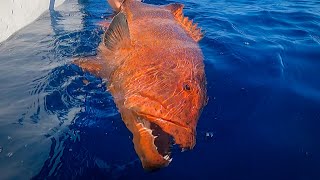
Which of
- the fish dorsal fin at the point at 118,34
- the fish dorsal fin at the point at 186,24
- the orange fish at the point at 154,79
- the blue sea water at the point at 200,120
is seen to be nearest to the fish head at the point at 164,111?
the orange fish at the point at 154,79

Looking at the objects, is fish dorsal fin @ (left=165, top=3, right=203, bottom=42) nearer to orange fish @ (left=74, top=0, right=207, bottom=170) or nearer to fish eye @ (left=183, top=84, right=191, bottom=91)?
orange fish @ (left=74, top=0, right=207, bottom=170)

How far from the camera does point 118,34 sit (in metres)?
4.31

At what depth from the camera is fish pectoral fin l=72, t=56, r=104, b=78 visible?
14.1ft

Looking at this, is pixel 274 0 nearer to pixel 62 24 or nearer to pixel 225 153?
pixel 62 24

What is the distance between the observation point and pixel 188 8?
8305mm

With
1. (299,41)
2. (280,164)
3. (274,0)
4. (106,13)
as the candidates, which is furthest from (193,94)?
(274,0)

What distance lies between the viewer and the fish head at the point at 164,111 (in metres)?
2.70

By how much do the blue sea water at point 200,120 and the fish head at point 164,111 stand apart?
0.21 metres

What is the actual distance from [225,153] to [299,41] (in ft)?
12.6

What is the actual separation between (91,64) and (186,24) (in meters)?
2.11

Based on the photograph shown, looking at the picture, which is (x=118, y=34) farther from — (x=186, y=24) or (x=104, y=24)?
(x=104, y=24)

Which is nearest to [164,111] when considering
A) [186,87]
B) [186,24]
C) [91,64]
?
[186,87]

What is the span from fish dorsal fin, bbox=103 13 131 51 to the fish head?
83cm

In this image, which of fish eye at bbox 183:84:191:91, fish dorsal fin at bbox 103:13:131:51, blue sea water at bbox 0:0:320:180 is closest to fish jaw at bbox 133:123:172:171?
blue sea water at bbox 0:0:320:180
